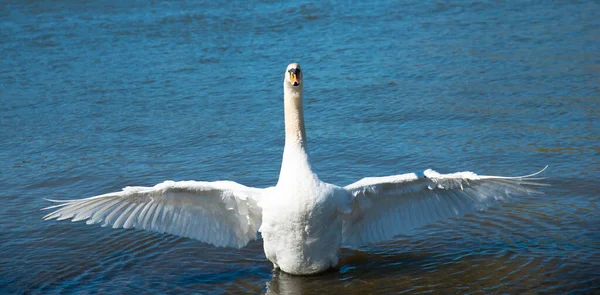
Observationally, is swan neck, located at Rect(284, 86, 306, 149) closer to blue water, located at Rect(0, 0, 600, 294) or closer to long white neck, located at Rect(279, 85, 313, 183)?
long white neck, located at Rect(279, 85, 313, 183)

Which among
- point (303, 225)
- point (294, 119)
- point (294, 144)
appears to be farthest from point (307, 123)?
point (303, 225)

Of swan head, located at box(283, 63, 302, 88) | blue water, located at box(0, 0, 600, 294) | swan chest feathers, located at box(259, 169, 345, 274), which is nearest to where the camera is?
swan chest feathers, located at box(259, 169, 345, 274)

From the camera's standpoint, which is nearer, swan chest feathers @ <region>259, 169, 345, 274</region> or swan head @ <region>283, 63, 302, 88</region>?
swan chest feathers @ <region>259, 169, 345, 274</region>

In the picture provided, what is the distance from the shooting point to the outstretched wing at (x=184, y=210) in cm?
791

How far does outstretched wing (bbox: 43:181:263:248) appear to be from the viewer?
7906 mm

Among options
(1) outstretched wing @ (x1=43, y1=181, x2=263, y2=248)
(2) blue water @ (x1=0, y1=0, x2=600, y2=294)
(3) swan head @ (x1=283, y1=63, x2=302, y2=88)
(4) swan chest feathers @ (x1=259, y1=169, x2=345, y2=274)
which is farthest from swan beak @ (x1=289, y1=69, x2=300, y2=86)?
(2) blue water @ (x1=0, y1=0, x2=600, y2=294)

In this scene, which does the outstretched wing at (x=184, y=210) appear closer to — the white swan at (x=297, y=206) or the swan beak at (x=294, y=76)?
the white swan at (x=297, y=206)

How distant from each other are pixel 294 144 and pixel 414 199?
1.39 meters

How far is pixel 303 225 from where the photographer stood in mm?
7680

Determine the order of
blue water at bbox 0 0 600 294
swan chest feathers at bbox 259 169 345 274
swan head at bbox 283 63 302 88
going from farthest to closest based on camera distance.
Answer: blue water at bbox 0 0 600 294, swan head at bbox 283 63 302 88, swan chest feathers at bbox 259 169 345 274

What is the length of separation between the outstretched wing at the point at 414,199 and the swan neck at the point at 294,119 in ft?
2.22

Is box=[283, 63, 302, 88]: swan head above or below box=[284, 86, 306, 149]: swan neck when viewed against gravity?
above

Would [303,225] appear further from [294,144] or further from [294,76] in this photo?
[294,76]

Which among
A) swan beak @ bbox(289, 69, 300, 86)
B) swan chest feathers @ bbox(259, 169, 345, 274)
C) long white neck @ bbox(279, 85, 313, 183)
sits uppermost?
swan beak @ bbox(289, 69, 300, 86)
